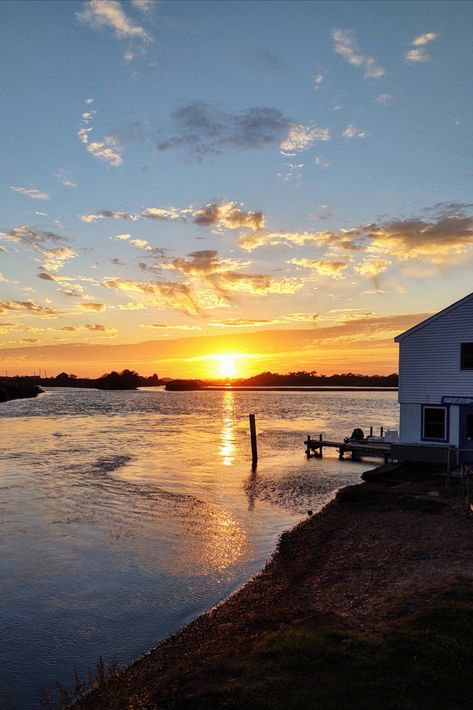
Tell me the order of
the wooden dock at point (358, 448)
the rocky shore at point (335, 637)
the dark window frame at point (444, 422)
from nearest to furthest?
the rocky shore at point (335, 637) → the dark window frame at point (444, 422) → the wooden dock at point (358, 448)

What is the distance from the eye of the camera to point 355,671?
864 centimetres

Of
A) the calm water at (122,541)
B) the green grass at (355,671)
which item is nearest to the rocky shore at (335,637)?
the green grass at (355,671)

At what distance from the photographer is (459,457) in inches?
1122

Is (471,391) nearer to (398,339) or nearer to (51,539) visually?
(398,339)

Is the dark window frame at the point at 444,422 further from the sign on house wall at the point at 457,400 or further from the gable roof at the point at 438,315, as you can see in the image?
the gable roof at the point at 438,315

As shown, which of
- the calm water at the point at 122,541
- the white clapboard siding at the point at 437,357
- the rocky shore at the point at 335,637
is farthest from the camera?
the white clapboard siding at the point at 437,357

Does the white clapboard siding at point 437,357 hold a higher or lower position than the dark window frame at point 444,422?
higher

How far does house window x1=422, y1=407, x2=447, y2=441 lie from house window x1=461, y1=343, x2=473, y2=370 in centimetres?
265

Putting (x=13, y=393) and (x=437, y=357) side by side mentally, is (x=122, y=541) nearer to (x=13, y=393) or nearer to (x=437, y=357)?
(x=437, y=357)

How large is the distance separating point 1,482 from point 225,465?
1635 centimetres

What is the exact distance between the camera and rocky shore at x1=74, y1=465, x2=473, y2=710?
8.20 meters

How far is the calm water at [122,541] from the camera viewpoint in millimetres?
13336

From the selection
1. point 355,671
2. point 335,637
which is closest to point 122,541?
point 335,637

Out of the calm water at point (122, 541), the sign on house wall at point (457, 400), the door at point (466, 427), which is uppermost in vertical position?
the sign on house wall at point (457, 400)
